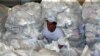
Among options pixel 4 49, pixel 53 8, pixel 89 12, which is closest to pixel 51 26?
pixel 53 8

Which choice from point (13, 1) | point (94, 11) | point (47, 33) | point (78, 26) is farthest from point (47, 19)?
point (13, 1)

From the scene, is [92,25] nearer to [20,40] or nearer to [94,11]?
[94,11]

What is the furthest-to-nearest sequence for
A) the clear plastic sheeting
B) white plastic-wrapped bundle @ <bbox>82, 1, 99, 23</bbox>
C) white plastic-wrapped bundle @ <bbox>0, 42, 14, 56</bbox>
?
white plastic-wrapped bundle @ <bbox>82, 1, 99, 23</bbox> < the clear plastic sheeting < white plastic-wrapped bundle @ <bbox>0, 42, 14, 56</bbox>

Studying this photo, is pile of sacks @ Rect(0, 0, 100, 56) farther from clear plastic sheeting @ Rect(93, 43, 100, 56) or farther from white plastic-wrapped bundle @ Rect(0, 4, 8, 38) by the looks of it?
clear plastic sheeting @ Rect(93, 43, 100, 56)

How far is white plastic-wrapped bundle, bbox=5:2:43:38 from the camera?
2275 millimetres

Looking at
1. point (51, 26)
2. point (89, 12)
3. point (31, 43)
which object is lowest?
point (31, 43)

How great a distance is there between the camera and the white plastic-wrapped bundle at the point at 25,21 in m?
2.28

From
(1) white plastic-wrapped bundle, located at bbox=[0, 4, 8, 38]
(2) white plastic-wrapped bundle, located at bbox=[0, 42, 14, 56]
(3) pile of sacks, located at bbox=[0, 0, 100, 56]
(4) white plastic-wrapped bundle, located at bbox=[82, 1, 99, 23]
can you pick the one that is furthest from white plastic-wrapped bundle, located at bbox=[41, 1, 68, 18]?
(2) white plastic-wrapped bundle, located at bbox=[0, 42, 14, 56]

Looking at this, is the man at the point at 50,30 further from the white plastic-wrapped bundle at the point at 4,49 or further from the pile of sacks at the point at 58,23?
the white plastic-wrapped bundle at the point at 4,49

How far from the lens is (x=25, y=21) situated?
227 cm

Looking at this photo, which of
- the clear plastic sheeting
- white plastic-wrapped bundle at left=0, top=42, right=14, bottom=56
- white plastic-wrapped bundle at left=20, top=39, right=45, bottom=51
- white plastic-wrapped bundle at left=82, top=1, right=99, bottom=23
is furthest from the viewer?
white plastic-wrapped bundle at left=82, top=1, right=99, bottom=23

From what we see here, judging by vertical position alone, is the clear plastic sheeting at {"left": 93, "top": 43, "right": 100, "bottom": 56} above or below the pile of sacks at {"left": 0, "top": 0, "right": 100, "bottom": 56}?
below

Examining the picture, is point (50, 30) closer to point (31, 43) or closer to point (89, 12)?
point (31, 43)

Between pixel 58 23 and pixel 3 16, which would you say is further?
pixel 3 16
